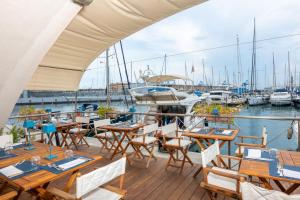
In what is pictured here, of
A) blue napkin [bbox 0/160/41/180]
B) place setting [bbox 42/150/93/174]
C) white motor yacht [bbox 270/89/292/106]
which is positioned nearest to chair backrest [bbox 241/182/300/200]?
place setting [bbox 42/150/93/174]

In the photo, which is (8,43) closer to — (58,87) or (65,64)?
(65,64)

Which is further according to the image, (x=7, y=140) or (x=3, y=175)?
(x=7, y=140)

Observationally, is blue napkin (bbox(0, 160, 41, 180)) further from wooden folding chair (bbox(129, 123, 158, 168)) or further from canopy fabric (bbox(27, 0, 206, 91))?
wooden folding chair (bbox(129, 123, 158, 168))

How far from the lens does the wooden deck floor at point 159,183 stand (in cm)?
292

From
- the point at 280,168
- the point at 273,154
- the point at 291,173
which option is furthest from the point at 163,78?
the point at 291,173

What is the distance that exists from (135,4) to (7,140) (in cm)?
346

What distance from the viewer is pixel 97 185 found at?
180cm

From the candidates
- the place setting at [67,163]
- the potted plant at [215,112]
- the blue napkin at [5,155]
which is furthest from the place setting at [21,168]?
the potted plant at [215,112]

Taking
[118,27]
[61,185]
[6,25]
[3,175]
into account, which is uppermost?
[118,27]

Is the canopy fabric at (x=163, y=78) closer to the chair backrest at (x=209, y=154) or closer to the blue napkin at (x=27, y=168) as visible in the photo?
the chair backrest at (x=209, y=154)

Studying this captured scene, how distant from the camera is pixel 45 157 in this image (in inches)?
96.7

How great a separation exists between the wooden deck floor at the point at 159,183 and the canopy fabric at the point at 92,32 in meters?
1.88

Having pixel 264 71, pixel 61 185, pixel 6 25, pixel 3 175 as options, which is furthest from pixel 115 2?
pixel 264 71

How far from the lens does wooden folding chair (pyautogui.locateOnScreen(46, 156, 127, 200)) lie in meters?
1.65
